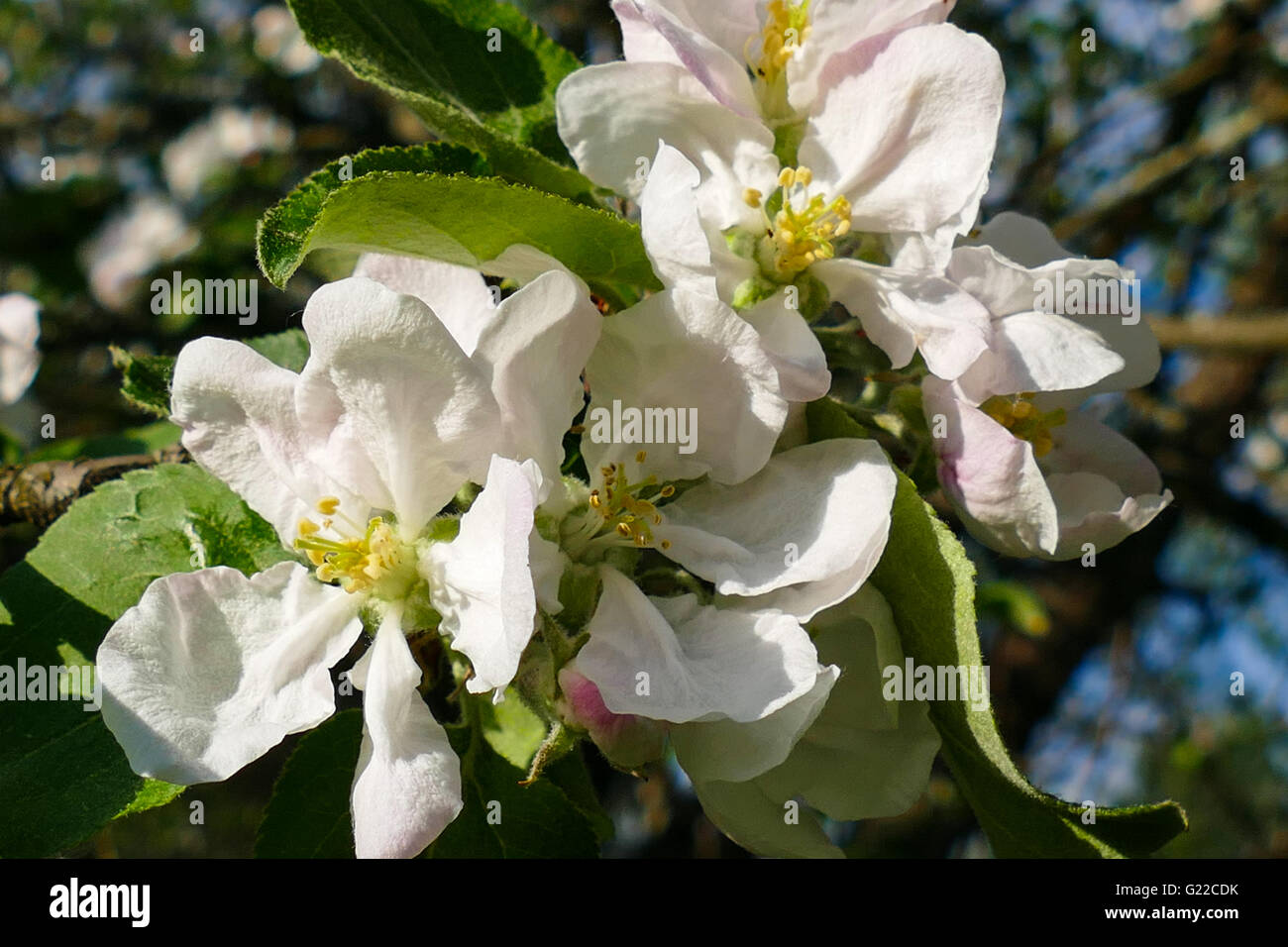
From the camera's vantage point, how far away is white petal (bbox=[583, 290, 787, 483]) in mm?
1089

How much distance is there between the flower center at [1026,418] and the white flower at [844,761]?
30 centimetres

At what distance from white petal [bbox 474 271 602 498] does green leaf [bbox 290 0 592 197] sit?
0.25 m

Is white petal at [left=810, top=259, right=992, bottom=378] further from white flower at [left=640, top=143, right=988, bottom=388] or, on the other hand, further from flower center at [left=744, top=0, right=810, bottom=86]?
flower center at [left=744, top=0, right=810, bottom=86]

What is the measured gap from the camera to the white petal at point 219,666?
103 cm

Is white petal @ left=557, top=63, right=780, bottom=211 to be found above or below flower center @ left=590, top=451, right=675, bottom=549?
above

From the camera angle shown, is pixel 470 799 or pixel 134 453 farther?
pixel 134 453

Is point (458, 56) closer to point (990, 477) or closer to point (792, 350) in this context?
point (792, 350)

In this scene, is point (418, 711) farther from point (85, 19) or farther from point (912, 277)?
point (85, 19)

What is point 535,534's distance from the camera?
107 cm

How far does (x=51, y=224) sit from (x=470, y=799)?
9.81ft

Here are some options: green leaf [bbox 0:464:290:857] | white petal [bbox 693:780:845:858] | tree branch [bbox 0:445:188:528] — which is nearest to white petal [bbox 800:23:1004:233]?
white petal [bbox 693:780:845:858]

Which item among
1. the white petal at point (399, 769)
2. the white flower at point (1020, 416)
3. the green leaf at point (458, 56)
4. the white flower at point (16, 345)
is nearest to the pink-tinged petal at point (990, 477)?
the white flower at point (1020, 416)

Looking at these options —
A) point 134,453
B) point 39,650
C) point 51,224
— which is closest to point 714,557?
point 39,650

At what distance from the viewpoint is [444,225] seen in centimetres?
108
